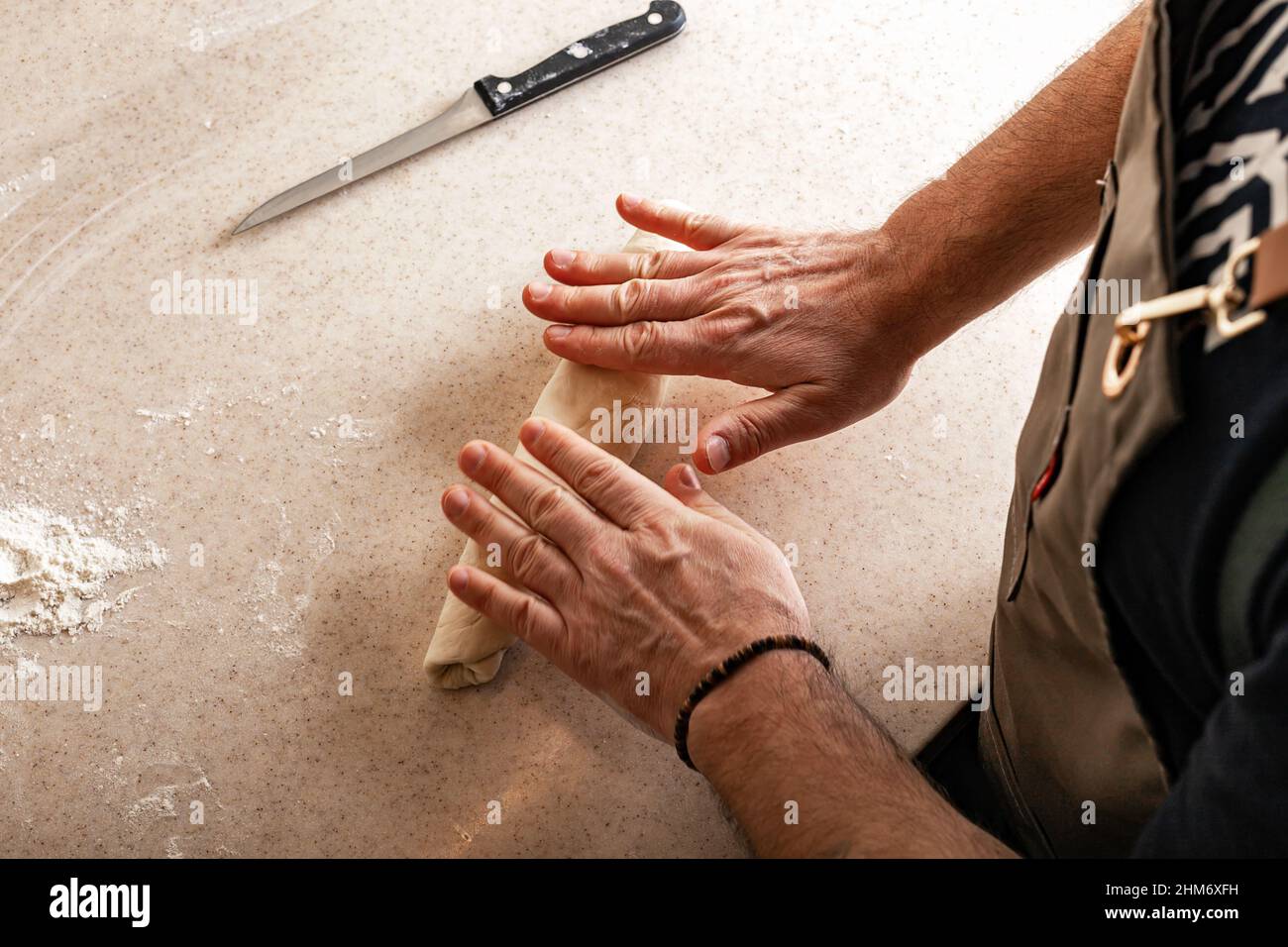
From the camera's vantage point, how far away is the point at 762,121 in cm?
125

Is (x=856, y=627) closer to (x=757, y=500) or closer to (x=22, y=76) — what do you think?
(x=757, y=500)

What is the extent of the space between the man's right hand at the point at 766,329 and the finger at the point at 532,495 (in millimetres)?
156

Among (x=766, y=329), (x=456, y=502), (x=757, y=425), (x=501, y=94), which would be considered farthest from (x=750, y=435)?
(x=501, y=94)

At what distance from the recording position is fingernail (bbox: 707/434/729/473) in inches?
38.8

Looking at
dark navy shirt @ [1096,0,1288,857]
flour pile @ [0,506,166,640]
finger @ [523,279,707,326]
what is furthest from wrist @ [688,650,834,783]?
flour pile @ [0,506,166,640]

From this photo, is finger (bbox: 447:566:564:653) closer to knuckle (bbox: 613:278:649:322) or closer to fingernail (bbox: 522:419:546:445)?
fingernail (bbox: 522:419:546:445)

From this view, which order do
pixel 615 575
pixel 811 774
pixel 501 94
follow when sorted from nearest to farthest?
1. pixel 811 774
2. pixel 615 575
3. pixel 501 94

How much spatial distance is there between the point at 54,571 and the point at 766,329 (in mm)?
821

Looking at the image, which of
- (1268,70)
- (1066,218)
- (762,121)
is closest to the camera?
(1268,70)

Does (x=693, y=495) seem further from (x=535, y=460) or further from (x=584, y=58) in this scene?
(x=584, y=58)

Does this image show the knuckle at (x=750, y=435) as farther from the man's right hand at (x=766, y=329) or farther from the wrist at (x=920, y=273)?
the wrist at (x=920, y=273)

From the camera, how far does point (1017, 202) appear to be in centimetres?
92

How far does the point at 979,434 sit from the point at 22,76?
1349 mm
